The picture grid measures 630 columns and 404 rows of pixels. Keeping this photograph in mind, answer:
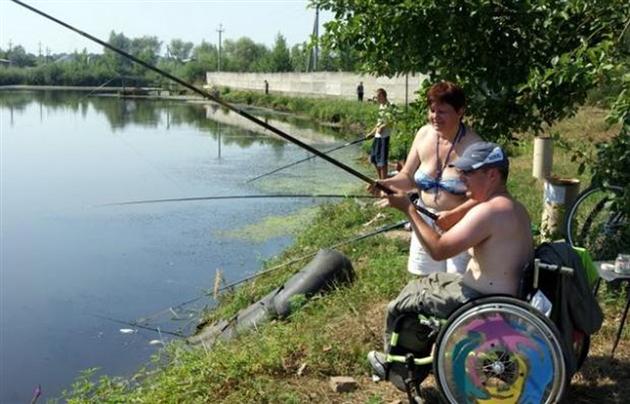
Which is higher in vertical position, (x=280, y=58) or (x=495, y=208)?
(x=280, y=58)

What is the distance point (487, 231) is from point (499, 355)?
1.74ft

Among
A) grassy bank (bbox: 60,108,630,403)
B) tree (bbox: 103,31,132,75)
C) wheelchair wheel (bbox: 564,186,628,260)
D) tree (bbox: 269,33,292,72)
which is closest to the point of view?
grassy bank (bbox: 60,108,630,403)

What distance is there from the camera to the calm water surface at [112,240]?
7430 mm

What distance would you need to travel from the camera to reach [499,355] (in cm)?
306

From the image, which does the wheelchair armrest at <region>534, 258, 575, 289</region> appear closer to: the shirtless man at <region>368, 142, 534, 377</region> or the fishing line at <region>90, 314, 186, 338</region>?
the shirtless man at <region>368, 142, 534, 377</region>

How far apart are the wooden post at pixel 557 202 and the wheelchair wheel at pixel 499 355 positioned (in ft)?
10.7

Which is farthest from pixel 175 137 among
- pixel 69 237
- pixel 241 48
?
pixel 241 48

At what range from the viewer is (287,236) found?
11.2 metres

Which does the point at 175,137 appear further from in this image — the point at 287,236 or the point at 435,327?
the point at 435,327

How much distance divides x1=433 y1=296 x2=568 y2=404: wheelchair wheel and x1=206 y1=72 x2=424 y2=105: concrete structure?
24.4 metres

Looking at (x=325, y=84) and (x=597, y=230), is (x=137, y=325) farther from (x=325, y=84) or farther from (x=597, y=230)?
(x=325, y=84)

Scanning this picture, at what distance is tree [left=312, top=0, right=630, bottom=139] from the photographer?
202 inches

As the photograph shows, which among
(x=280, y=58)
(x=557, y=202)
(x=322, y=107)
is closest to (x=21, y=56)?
(x=280, y=58)

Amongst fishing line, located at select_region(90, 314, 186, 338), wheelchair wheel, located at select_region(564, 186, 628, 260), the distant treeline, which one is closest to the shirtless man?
wheelchair wheel, located at select_region(564, 186, 628, 260)
